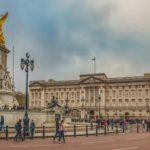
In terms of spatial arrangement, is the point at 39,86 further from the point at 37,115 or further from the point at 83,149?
the point at 83,149

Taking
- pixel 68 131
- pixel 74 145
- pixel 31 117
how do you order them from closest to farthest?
pixel 74 145
pixel 68 131
pixel 31 117

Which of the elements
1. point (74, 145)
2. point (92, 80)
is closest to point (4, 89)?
point (74, 145)

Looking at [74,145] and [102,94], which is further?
[102,94]

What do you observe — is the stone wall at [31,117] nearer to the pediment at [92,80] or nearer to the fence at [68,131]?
the fence at [68,131]

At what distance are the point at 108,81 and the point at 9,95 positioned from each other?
94.6 meters

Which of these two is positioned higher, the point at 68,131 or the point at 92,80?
the point at 92,80

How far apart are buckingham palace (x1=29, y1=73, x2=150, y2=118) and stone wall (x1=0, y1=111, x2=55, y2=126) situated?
8345 cm

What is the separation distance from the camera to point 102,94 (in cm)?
14550

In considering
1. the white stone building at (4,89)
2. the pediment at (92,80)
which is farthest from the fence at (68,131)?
the pediment at (92,80)

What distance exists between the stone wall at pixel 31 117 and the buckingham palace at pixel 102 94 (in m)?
83.5

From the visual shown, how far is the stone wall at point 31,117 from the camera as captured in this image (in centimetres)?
4396

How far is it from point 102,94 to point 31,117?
98.8 metres

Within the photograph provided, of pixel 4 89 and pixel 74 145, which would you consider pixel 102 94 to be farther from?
pixel 74 145

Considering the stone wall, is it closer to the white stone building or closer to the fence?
the fence
